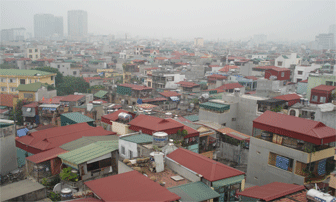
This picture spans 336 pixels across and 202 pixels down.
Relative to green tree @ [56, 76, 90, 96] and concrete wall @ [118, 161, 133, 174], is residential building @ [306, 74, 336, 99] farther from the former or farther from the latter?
green tree @ [56, 76, 90, 96]

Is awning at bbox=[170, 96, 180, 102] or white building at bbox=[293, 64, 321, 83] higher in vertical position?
white building at bbox=[293, 64, 321, 83]

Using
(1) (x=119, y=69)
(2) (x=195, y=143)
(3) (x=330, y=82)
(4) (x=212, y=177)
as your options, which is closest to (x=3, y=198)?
(4) (x=212, y=177)

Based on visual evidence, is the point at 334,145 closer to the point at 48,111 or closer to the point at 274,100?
the point at 274,100

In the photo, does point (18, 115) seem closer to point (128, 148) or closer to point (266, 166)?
point (128, 148)

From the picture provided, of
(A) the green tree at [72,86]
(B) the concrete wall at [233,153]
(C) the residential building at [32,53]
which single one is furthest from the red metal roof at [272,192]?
(C) the residential building at [32,53]

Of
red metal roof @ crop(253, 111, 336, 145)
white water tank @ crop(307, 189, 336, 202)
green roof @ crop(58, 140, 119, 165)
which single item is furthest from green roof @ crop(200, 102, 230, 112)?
white water tank @ crop(307, 189, 336, 202)

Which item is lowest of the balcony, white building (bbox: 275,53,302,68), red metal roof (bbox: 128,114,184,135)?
Result: the balcony
